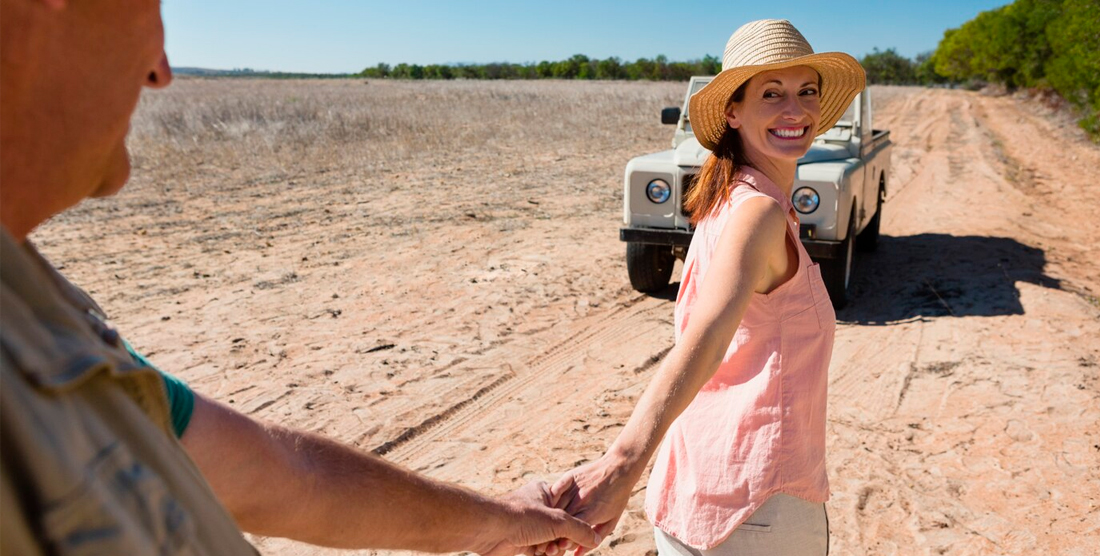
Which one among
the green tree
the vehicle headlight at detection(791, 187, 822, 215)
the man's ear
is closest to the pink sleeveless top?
the man's ear

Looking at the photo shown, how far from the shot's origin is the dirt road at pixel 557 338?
13.4 feet

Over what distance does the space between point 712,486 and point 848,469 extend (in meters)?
2.69

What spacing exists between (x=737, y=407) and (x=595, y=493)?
351 mm

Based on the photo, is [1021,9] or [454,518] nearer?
[454,518]

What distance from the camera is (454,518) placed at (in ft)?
5.10

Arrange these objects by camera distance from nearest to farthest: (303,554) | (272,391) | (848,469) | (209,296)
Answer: (303,554), (848,469), (272,391), (209,296)

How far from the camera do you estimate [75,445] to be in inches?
22.5

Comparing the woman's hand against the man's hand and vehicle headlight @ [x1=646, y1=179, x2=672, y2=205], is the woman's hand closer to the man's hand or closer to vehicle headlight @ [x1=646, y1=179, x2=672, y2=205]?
the man's hand

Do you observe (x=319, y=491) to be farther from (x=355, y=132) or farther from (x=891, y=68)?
(x=891, y=68)

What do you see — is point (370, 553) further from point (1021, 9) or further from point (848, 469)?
point (1021, 9)

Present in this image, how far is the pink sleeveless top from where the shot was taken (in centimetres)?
179

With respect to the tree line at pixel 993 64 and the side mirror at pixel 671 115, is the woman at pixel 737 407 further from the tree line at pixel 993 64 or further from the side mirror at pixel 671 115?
the side mirror at pixel 671 115

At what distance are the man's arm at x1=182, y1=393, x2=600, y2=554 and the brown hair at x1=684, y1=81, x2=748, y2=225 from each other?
87 centimetres

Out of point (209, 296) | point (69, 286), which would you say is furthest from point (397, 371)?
point (69, 286)
